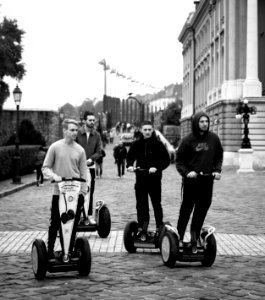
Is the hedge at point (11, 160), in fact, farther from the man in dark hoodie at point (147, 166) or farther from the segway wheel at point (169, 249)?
the segway wheel at point (169, 249)

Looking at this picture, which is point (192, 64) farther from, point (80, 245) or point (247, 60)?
point (80, 245)

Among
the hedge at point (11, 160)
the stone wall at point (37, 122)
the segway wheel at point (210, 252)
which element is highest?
the stone wall at point (37, 122)

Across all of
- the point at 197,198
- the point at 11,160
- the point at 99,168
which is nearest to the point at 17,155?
the point at 11,160

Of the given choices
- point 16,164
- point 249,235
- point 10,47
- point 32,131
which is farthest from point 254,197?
point 10,47

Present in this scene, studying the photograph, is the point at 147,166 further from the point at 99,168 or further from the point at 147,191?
the point at 99,168

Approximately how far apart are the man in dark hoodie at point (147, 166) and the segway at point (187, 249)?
98 centimetres

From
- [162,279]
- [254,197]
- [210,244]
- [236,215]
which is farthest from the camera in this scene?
[254,197]

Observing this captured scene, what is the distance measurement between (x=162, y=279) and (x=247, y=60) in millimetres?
37686

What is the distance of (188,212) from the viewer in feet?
26.3

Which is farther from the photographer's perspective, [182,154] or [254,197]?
[254,197]

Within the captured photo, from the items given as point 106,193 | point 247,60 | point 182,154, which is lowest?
point 106,193

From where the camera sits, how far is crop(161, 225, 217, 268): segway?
7492mm

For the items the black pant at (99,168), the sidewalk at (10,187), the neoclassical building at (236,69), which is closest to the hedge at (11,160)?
the sidewalk at (10,187)

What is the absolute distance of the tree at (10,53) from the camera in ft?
149
